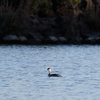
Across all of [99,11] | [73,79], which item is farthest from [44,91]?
[99,11]

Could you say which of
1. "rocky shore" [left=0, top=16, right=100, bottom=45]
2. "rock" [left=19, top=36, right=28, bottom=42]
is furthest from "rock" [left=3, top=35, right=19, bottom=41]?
"rock" [left=19, top=36, right=28, bottom=42]

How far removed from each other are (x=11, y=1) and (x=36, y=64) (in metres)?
21.6

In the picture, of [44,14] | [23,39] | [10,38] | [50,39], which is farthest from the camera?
[44,14]

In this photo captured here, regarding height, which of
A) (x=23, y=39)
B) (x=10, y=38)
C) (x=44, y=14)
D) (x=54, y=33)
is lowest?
(x=23, y=39)

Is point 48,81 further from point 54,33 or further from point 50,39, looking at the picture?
point 54,33

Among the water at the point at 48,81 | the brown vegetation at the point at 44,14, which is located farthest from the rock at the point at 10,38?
the water at the point at 48,81

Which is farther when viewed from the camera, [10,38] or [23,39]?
[23,39]

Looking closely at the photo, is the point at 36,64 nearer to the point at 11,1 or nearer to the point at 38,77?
the point at 38,77

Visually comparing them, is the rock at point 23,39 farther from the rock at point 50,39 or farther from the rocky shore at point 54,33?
the rock at point 50,39

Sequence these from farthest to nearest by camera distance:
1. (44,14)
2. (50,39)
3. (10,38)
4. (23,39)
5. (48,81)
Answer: (44,14) < (50,39) < (23,39) < (10,38) < (48,81)

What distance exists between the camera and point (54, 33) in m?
43.2

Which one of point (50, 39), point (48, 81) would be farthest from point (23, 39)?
point (48, 81)

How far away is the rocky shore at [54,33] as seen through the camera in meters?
40.2

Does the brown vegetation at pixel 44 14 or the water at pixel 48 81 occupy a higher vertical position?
the brown vegetation at pixel 44 14
